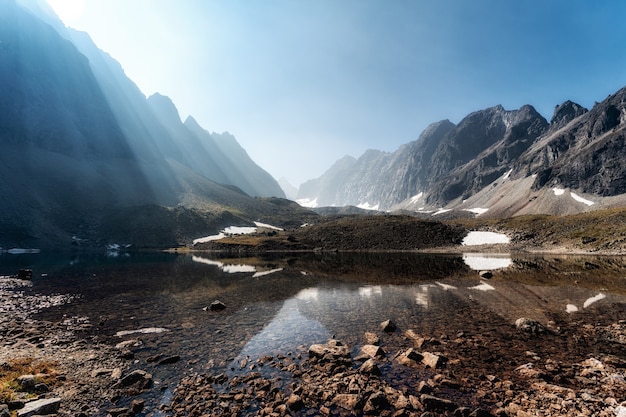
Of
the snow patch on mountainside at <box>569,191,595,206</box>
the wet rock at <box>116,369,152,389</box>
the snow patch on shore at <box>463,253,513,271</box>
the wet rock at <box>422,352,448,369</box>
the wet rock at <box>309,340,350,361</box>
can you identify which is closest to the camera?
the wet rock at <box>116,369,152,389</box>

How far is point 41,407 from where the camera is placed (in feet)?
36.7

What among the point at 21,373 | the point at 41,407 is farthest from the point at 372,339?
the point at 21,373

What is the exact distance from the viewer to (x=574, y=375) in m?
14.0

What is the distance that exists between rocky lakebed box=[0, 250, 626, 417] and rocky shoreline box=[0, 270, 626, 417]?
6 centimetres

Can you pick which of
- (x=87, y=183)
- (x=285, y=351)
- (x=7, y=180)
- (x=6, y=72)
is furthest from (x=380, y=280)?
(x=6, y=72)

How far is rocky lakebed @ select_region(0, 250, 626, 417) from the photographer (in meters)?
11.8

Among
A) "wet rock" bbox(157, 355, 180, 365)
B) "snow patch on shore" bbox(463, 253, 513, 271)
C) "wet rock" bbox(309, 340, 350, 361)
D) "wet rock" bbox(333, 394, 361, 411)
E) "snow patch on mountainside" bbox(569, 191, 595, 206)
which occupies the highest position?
"snow patch on mountainside" bbox(569, 191, 595, 206)

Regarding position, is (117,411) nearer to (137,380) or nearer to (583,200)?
(137,380)

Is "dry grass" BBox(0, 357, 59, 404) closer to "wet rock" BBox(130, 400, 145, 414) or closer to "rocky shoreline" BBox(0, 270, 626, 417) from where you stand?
"rocky shoreline" BBox(0, 270, 626, 417)

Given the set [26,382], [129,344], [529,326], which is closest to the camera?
[26,382]

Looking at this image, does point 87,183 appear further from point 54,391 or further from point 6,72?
point 54,391

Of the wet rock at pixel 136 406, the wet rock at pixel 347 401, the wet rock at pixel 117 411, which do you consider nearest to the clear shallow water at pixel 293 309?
the wet rock at pixel 136 406

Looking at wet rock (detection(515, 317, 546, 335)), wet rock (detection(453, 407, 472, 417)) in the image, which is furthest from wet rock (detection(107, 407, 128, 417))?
wet rock (detection(515, 317, 546, 335))

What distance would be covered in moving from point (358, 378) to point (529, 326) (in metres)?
14.0
